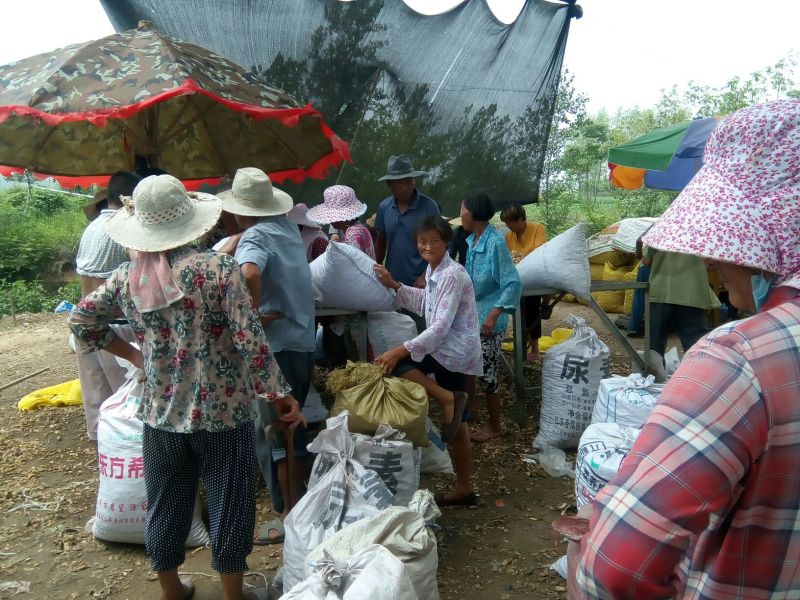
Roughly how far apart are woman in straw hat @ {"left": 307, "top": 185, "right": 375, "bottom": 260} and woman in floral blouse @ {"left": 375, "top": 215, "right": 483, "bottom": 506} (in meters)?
1.11

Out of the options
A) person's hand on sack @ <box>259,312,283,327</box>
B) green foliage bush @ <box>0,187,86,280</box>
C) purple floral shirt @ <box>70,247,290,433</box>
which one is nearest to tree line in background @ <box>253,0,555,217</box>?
person's hand on sack @ <box>259,312,283,327</box>

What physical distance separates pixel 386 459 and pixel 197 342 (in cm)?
98

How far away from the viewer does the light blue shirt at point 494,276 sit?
3.86 m

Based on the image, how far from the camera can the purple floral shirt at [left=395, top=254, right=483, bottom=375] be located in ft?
9.81

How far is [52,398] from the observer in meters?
4.73

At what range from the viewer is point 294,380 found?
2914 mm

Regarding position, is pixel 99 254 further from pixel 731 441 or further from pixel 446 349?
pixel 731 441

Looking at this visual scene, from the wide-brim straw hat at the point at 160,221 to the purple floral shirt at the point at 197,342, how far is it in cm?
7

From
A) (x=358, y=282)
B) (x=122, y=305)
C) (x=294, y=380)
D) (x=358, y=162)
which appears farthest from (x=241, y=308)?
(x=358, y=162)

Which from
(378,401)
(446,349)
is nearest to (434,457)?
(446,349)

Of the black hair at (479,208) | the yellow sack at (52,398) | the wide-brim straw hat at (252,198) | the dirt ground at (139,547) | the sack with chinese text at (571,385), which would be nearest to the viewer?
the dirt ground at (139,547)

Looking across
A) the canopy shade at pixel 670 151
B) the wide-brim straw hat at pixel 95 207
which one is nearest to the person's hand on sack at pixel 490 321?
the canopy shade at pixel 670 151

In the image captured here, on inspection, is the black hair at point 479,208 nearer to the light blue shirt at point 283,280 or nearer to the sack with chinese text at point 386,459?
the light blue shirt at point 283,280

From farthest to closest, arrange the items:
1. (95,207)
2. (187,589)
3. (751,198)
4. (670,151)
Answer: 1. (670,151)
2. (95,207)
3. (187,589)
4. (751,198)
